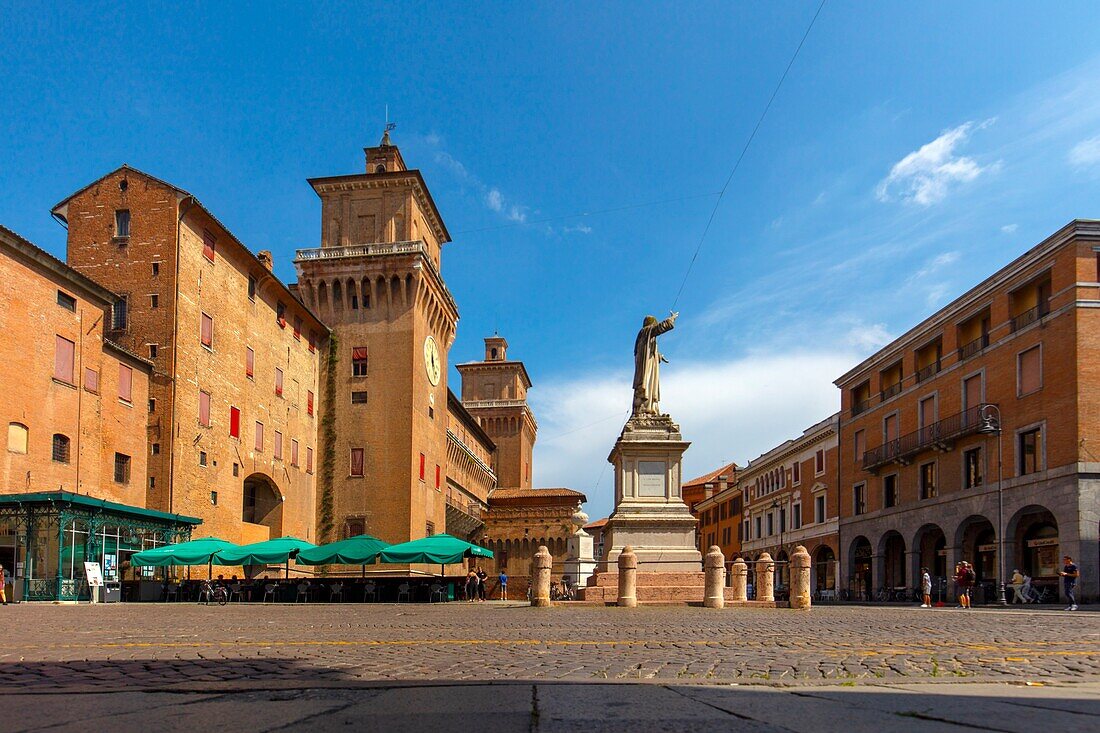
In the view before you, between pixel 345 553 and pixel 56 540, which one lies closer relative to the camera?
pixel 56 540

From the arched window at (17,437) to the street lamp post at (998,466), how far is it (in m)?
33.4

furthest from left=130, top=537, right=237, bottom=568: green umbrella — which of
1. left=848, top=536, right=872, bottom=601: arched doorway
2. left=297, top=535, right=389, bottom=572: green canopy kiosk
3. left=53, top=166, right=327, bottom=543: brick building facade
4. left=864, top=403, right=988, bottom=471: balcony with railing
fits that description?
left=848, top=536, right=872, bottom=601: arched doorway

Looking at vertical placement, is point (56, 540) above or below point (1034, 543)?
above

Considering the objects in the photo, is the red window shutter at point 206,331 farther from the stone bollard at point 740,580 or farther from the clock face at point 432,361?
the stone bollard at point 740,580

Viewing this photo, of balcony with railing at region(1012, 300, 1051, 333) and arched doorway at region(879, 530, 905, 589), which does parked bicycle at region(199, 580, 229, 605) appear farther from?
arched doorway at region(879, 530, 905, 589)

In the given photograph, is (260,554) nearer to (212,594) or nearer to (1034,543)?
(212,594)

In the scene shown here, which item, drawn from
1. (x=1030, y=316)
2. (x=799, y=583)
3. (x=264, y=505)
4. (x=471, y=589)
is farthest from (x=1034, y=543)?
(x=264, y=505)

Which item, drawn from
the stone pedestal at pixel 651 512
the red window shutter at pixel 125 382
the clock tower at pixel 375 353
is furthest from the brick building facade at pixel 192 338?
the stone pedestal at pixel 651 512

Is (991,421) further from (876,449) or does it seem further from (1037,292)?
(876,449)

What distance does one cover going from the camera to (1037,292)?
3588 centimetres

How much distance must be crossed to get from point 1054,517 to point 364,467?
1403 inches

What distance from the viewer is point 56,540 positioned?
103 ft

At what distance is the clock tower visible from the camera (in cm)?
5475

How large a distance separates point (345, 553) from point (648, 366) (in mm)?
13619
